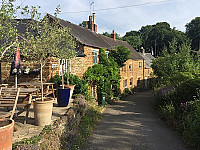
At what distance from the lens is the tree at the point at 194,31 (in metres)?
51.5

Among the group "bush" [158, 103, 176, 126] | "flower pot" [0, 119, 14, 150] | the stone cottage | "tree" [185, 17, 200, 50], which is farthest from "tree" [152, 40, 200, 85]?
"tree" [185, 17, 200, 50]

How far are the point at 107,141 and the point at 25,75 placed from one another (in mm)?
5551

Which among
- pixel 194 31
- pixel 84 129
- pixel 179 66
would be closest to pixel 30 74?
pixel 84 129

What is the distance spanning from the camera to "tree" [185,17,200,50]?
51.5 meters

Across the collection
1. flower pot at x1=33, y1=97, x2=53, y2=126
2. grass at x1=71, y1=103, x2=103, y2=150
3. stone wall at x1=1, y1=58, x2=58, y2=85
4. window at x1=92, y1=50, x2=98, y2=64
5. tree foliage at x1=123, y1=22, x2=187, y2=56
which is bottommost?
grass at x1=71, y1=103, x2=103, y2=150

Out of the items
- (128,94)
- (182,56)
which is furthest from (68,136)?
(128,94)

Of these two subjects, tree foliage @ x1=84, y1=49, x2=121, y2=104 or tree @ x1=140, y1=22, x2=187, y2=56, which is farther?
tree @ x1=140, y1=22, x2=187, y2=56

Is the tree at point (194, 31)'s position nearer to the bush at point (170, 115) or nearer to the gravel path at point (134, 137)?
the bush at point (170, 115)

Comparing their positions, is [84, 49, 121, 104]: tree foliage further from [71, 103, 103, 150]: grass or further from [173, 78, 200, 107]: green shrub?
[173, 78, 200, 107]: green shrub

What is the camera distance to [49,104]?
5.30 m

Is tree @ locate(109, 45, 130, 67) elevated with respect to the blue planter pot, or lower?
elevated

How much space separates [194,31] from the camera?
180ft

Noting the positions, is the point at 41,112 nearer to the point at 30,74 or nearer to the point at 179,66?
the point at 30,74

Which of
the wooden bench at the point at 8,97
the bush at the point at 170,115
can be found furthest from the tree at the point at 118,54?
the wooden bench at the point at 8,97
